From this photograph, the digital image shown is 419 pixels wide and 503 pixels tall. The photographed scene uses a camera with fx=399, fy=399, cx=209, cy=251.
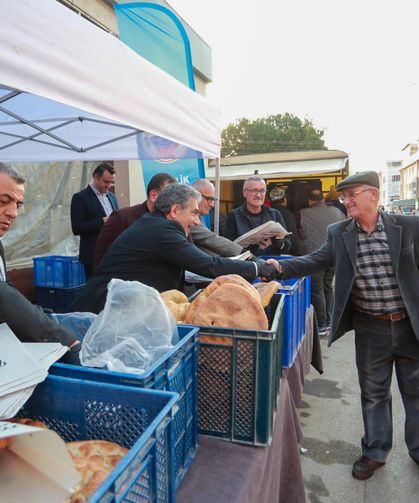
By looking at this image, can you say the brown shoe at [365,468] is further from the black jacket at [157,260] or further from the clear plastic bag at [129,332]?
the clear plastic bag at [129,332]

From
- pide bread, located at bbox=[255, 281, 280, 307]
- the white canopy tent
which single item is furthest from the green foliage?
pide bread, located at bbox=[255, 281, 280, 307]

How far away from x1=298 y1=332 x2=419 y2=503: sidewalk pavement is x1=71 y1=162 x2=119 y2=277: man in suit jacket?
103 inches

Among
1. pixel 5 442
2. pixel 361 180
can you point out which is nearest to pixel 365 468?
pixel 361 180

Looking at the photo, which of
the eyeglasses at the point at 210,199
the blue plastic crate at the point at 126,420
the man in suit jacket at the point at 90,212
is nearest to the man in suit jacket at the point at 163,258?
the blue plastic crate at the point at 126,420

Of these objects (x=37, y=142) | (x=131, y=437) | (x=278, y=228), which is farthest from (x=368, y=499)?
(x=37, y=142)

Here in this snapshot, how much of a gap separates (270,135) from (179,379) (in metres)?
44.3

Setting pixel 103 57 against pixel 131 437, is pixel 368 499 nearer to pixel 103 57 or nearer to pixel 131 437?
pixel 131 437

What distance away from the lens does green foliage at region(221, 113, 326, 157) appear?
42094 millimetres

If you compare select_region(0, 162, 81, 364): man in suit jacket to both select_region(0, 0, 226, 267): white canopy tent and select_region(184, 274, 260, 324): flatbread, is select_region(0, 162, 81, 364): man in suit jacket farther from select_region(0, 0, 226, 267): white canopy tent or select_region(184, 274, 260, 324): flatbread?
select_region(0, 0, 226, 267): white canopy tent

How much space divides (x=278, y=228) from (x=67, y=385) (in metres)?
2.36

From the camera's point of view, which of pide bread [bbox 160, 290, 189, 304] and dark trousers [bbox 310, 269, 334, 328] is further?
dark trousers [bbox 310, 269, 334, 328]

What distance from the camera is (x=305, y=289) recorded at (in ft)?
8.83

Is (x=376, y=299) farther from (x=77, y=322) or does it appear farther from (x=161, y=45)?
(x=161, y=45)

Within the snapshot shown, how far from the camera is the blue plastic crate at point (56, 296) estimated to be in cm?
461
